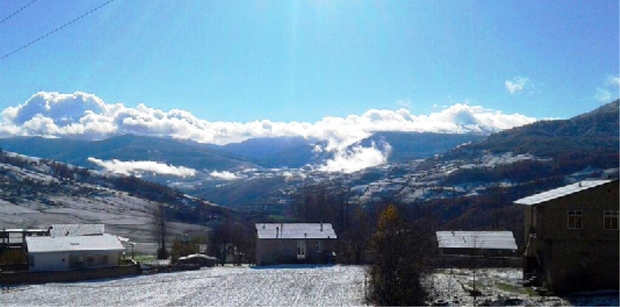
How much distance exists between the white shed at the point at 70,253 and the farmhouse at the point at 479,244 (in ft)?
84.3

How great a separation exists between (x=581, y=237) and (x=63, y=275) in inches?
1253

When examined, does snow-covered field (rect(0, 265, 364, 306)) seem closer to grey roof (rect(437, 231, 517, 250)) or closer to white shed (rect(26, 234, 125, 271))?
white shed (rect(26, 234, 125, 271))

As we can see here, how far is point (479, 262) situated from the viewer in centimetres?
4859

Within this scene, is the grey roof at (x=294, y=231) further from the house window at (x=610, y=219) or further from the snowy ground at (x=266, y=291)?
the house window at (x=610, y=219)

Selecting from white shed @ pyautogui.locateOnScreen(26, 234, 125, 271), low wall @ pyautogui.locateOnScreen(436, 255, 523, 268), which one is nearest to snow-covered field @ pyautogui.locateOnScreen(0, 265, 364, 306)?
white shed @ pyautogui.locateOnScreen(26, 234, 125, 271)

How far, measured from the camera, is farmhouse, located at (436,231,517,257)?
54219 mm

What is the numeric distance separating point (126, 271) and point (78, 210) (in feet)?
350

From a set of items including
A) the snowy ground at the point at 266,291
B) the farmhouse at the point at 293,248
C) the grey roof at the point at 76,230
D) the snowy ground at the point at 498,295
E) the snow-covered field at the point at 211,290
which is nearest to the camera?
the snowy ground at the point at 498,295

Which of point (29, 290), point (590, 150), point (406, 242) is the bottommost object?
point (29, 290)

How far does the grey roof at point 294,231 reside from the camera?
2174 inches

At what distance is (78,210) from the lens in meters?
148

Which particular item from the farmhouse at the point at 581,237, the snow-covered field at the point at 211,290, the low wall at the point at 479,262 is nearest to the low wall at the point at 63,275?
the snow-covered field at the point at 211,290

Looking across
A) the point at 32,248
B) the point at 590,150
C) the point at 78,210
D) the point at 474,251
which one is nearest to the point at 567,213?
the point at 474,251

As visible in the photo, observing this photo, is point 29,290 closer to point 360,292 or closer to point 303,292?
point 303,292
